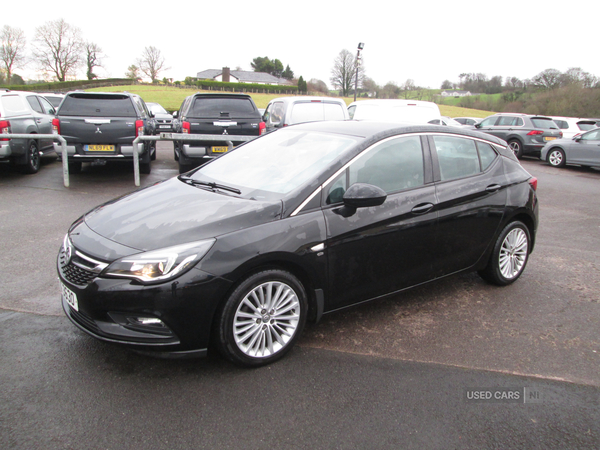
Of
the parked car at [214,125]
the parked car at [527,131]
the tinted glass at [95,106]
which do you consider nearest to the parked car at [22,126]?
the tinted glass at [95,106]

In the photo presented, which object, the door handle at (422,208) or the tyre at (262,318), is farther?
the door handle at (422,208)

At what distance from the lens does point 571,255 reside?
5.78m

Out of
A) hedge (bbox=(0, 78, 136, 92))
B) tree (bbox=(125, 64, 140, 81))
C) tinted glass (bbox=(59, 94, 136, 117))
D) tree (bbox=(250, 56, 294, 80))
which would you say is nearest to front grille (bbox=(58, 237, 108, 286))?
tinted glass (bbox=(59, 94, 136, 117))

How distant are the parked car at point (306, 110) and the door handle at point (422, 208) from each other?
7323 mm

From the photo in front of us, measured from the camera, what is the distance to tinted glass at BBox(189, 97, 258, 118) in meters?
10.1

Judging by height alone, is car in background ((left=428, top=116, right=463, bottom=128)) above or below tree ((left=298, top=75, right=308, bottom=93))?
A: below

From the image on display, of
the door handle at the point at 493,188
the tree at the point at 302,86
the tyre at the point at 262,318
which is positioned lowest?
the tyre at the point at 262,318

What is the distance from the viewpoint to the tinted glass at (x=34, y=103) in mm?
10619

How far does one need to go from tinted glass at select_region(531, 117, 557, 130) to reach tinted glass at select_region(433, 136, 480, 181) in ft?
51.5

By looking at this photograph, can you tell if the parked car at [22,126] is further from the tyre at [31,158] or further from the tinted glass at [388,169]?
the tinted glass at [388,169]

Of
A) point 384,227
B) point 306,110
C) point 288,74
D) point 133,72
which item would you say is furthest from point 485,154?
point 288,74

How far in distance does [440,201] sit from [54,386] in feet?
10.3

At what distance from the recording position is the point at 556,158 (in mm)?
16016

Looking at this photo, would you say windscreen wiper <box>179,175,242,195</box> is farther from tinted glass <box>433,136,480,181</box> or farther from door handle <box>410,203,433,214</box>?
tinted glass <box>433,136,480,181</box>
